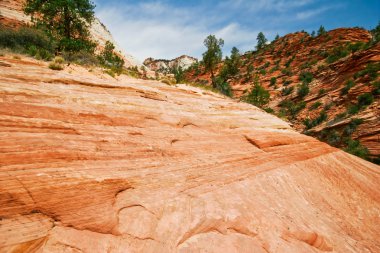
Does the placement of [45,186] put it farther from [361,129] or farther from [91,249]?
[361,129]

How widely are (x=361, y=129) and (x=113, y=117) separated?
2256 cm

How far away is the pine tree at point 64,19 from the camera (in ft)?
62.0

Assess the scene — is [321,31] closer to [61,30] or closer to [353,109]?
[353,109]

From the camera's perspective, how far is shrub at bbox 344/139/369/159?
60.3 feet

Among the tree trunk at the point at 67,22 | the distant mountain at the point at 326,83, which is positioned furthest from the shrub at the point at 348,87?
the tree trunk at the point at 67,22

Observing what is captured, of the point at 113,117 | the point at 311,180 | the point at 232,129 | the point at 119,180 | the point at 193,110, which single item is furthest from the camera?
the point at 193,110

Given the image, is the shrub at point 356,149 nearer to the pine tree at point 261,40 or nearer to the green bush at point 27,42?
the green bush at point 27,42

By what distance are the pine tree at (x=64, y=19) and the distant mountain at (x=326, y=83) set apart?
23.6 metres

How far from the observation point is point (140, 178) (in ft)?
17.9

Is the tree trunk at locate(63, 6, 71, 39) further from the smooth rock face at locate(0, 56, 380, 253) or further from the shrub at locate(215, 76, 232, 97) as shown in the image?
the shrub at locate(215, 76, 232, 97)

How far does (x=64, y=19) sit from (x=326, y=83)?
114 ft

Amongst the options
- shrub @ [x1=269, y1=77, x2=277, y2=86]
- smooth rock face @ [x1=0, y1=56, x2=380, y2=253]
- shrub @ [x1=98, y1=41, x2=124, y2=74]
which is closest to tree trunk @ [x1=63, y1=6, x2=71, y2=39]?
shrub @ [x1=98, y1=41, x2=124, y2=74]

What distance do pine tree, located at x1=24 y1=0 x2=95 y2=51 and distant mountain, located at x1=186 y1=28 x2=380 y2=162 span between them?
77.4ft

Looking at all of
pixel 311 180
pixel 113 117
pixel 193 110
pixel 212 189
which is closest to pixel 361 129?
pixel 311 180
